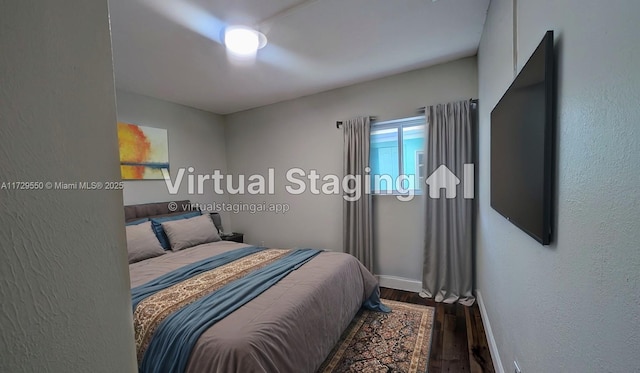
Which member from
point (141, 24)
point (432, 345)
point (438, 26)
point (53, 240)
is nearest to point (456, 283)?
point (432, 345)

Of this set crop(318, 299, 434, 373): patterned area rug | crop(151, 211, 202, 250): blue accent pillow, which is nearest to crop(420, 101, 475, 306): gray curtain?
crop(318, 299, 434, 373): patterned area rug

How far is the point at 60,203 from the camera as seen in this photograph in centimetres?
41

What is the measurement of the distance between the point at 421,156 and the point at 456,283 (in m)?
1.44

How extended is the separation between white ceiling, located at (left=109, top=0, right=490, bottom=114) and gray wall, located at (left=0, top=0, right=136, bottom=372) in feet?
5.41

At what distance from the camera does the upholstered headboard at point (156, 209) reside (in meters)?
3.08

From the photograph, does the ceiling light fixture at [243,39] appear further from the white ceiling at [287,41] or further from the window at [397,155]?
the window at [397,155]

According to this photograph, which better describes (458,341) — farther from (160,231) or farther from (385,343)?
(160,231)

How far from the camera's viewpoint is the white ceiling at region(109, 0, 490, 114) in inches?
71.2

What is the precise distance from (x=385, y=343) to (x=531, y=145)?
1803 millimetres

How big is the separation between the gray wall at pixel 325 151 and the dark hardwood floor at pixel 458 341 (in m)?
0.57

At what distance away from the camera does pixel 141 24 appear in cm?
191

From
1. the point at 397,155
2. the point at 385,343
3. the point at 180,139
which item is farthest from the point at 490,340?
the point at 180,139

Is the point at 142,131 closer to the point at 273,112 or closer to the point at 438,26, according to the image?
the point at 273,112

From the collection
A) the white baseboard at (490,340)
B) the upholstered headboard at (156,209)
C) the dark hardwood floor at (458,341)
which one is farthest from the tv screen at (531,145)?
the upholstered headboard at (156,209)
